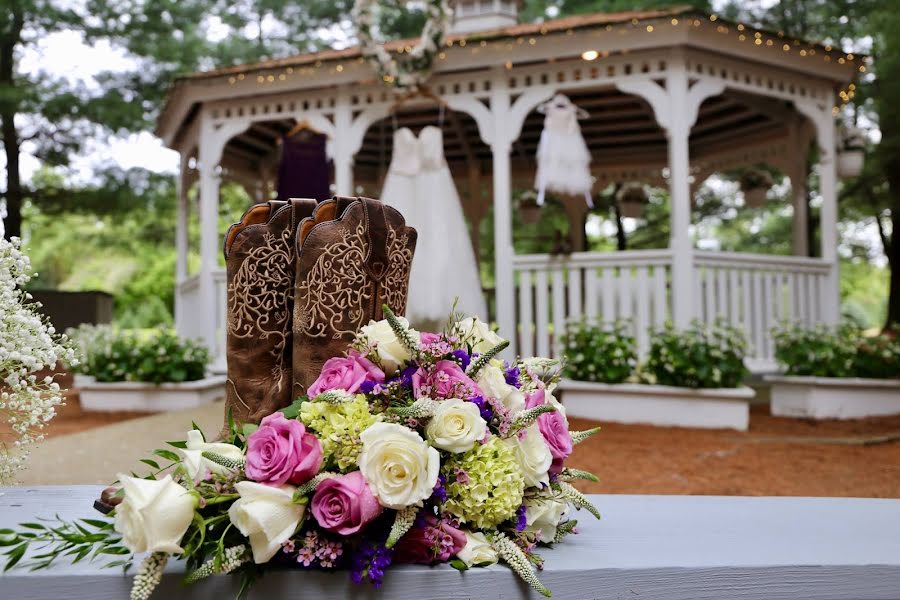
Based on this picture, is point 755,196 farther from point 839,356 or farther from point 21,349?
point 21,349

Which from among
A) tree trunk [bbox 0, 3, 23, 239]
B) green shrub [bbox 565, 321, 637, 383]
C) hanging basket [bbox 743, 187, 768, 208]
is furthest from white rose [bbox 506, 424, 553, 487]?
tree trunk [bbox 0, 3, 23, 239]

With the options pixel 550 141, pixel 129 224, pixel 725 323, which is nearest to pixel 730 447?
pixel 725 323

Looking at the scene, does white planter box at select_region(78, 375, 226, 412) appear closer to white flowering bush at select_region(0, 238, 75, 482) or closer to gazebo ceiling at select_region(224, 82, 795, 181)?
gazebo ceiling at select_region(224, 82, 795, 181)

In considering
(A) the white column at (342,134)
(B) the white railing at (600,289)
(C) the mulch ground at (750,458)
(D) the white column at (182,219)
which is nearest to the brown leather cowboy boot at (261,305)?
(C) the mulch ground at (750,458)

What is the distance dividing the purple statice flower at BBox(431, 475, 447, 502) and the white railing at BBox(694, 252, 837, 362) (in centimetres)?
647

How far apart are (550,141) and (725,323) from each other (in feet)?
8.49

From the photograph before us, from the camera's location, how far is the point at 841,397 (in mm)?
6762

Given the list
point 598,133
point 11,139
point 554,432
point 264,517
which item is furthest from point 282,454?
point 11,139

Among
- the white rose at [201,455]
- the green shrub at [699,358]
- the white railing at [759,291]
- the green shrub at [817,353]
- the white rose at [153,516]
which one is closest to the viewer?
the white rose at [153,516]

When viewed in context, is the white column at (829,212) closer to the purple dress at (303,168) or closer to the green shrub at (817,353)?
the green shrub at (817,353)

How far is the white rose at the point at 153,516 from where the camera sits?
1.17 m

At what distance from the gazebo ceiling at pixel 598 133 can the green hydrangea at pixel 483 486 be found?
7.61 m

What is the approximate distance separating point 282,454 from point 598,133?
10.3 m

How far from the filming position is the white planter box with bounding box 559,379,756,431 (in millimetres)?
6234
